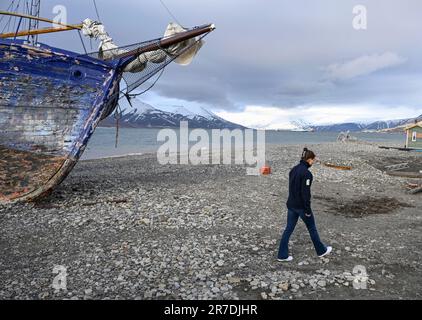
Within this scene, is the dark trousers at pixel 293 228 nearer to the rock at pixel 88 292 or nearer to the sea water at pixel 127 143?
the rock at pixel 88 292

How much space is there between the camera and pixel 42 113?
40.1 feet

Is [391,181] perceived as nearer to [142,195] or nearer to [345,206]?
[345,206]

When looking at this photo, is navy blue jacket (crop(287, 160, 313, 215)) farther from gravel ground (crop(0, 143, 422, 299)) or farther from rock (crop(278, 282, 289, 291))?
rock (crop(278, 282, 289, 291))

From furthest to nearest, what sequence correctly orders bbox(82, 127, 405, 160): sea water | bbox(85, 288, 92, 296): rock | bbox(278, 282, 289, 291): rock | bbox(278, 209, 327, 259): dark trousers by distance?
bbox(82, 127, 405, 160): sea water, bbox(278, 209, 327, 259): dark trousers, bbox(278, 282, 289, 291): rock, bbox(85, 288, 92, 296): rock

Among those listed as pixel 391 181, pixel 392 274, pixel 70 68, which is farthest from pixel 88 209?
pixel 391 181

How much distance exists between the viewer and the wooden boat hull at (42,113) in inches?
457

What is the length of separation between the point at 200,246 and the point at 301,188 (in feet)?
9.46

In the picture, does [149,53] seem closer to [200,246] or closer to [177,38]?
[177,38]

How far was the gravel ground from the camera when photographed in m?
6.05

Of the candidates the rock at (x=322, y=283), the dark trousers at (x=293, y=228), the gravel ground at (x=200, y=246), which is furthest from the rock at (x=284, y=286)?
the dark trousers at (x=293, y=228)

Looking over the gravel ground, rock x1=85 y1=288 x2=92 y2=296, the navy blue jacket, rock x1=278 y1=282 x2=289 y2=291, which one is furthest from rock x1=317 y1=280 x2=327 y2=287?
rock x1=85 y1=288 x2=92 y2=296

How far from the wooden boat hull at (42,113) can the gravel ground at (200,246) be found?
112 cm

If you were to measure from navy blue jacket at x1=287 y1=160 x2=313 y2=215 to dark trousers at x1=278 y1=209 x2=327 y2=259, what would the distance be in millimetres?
137

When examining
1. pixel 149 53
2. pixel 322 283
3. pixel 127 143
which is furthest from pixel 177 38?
pixel 127 143
